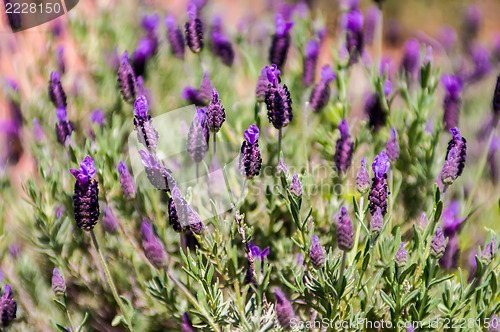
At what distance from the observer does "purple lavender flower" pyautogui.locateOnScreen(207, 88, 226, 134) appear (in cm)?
132

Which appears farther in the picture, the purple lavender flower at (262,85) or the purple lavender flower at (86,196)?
the purple lavender flower at (262,85)

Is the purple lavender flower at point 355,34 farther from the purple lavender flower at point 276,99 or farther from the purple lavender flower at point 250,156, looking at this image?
the purple lavender flower at point 250,156

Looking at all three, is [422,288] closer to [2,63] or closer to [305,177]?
[305,177]

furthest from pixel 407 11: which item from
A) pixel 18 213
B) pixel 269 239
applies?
pixel 18 213

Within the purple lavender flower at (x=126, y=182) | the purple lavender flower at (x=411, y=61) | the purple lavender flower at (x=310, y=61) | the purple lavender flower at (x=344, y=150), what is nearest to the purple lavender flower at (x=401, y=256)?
the purple lavender flower at (x=344, y=150)

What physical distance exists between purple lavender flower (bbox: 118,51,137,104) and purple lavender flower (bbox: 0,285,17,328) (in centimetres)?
70

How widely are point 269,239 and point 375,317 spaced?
45 centimetres

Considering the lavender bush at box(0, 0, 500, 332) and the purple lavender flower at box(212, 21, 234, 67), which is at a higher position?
the purple lavender flower at box(212, 21, 234, 67)

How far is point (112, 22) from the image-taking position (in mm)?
3020

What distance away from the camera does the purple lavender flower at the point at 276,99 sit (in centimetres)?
132

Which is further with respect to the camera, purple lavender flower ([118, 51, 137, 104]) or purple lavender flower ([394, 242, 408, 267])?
purple lavender flower ([118, 51, 137, 104])

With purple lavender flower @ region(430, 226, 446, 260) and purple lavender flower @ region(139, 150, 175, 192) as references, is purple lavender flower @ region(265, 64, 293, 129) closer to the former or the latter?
purple lavender flower @ region(139, 150, 175, 192)

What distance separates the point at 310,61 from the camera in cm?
204

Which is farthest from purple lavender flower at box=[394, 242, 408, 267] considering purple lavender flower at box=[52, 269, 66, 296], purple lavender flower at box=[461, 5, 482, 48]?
purple lavender flower at box=[461, 5, 482, 48]
